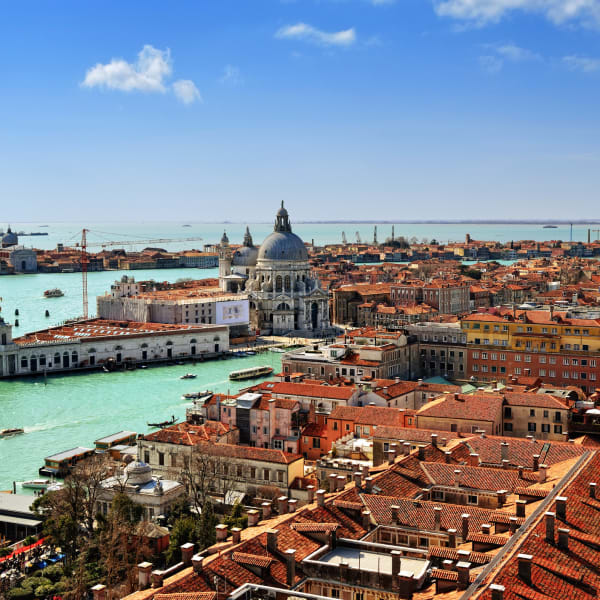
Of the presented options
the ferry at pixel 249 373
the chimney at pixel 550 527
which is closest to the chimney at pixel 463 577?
the chimney at pixel 550 527

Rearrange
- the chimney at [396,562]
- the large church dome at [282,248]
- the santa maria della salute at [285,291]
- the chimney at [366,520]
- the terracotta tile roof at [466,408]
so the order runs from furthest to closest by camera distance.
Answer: the large church dome at [282,248] < the santa maria della salute at [285,291] < the terracotta tile roof at [466,408] < the chimney at [366,520] < the chimney at [396,562]

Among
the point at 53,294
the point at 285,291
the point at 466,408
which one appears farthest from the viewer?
the point at 53,294

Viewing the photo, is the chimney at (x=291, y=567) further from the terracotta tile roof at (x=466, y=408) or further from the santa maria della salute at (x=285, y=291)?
the santa maria della salute at (x=285, y=291)

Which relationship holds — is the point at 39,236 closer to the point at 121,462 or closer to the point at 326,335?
the point at 326,335

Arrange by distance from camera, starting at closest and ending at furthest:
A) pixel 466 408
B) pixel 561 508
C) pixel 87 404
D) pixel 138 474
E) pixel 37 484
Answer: pixel 561 508 < pixel 138 474 < pixel 466 408 < pixel 37 484 < pixel 87 404

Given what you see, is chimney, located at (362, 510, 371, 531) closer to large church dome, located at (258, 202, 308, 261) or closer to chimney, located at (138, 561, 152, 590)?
chimney, located at (138, 561, 152, 590)

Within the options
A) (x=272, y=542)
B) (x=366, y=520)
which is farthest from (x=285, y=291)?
(x=272, y=542)

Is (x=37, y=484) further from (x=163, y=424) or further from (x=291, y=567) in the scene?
(x=291, y=567)
